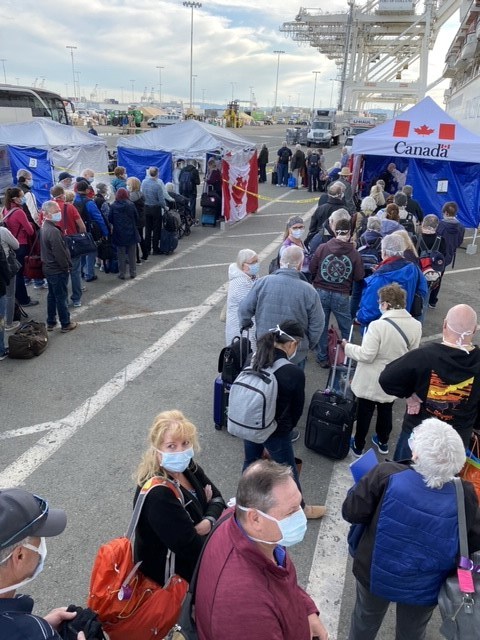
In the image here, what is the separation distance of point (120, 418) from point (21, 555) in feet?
10.8

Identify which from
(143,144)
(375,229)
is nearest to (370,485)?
(375,229)

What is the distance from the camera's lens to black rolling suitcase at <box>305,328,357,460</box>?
412 centimetres

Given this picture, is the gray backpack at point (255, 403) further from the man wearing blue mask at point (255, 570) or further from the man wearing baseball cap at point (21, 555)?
the man wearing baseball cap at point (21, 555)

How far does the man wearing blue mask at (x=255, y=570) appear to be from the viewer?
1.56 m

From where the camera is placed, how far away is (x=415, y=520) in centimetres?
200

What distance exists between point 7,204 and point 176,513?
616 centimetres

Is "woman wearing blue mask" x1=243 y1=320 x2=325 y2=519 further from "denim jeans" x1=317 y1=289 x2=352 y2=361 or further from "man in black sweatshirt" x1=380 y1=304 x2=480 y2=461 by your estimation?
"denim jeans" x1=317 y1=289 x2=352 y2=361

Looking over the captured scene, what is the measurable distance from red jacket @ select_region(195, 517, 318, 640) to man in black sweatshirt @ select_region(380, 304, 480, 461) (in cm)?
175

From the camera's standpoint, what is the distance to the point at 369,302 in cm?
504

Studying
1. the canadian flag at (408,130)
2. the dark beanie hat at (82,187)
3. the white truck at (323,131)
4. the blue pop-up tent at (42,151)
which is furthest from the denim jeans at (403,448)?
the white truck at (323,131)

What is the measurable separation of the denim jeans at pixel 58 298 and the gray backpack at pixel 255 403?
4.25 metres

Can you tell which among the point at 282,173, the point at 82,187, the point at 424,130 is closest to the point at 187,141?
the point at 82,187

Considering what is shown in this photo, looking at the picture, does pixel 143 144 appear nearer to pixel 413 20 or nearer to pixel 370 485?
pixel 370 485

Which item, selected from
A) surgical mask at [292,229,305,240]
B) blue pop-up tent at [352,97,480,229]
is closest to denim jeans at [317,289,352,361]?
surgical mask at [292,229,305,240]
